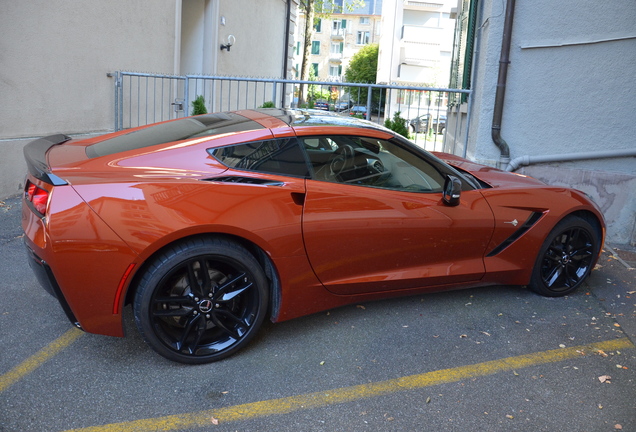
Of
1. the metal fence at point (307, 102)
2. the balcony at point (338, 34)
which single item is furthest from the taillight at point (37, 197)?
the balcony at point (338, 34)

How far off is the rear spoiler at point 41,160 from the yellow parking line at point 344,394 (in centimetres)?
129

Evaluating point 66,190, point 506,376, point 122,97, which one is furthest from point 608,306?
point 122,97

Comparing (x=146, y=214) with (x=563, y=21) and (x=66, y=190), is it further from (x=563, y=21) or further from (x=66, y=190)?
(x=563, y=21)

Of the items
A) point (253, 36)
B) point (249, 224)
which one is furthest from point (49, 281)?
point (253, 36)

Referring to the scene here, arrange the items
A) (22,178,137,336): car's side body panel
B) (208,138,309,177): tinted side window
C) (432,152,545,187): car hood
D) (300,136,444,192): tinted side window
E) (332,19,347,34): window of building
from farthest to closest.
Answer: (332,19,347,34): window of building → (432,152,545,187): car hood → (300,136,444,192): tinted side window → (208,138,309,177): tinted side window → (22,178,137,336): car's side body panel

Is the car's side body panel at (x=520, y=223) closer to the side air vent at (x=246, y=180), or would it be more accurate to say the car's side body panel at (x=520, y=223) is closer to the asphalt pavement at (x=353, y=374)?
the asphalt pavement at (x=353, y=374)

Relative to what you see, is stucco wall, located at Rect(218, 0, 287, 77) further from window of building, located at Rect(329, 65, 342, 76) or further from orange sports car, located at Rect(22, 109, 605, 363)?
window of building, located at Rect(329, 65, 342, 76)

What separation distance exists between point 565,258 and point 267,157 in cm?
265

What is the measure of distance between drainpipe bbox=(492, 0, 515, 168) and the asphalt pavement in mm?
3044

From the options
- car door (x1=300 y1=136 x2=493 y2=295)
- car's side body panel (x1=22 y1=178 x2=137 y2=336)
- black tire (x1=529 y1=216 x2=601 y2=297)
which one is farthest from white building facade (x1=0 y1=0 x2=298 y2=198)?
black tire (x1=529 y1=216 x2=601 y2=297)

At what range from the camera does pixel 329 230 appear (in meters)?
3.75

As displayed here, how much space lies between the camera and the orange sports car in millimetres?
3229

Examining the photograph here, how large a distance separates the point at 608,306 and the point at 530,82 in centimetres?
331

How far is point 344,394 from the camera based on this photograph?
10.9ft
